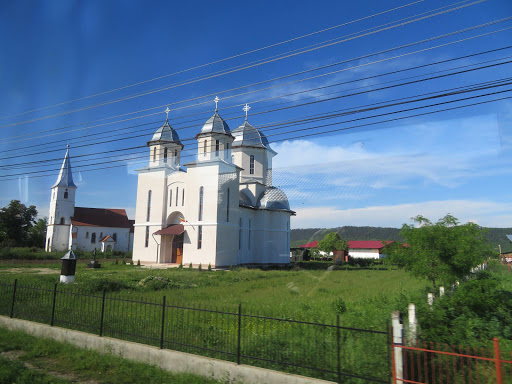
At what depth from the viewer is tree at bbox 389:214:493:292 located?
41.4ft

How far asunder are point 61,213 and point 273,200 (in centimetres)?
3491

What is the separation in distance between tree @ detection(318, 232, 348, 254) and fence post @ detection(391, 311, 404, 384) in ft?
158

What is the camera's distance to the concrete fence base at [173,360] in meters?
6.18

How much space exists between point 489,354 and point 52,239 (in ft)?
190

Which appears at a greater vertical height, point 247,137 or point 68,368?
point 247,137

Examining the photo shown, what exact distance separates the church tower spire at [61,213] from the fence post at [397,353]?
184ft

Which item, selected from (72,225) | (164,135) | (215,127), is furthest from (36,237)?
(215,127)

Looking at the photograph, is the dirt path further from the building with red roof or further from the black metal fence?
the building with red roof

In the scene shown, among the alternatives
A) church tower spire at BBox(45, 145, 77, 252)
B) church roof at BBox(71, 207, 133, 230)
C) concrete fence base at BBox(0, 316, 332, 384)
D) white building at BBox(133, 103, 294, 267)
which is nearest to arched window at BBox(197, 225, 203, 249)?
white building at BBox(133, 103, 294, 267)

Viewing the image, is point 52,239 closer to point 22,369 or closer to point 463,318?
point 22,369

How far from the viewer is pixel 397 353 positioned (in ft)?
18.1

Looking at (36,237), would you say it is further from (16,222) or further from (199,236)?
(199,236)

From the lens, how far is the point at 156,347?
755 cm

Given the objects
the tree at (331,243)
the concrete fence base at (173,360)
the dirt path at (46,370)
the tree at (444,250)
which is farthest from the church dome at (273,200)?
the dirt path at (46,370)
